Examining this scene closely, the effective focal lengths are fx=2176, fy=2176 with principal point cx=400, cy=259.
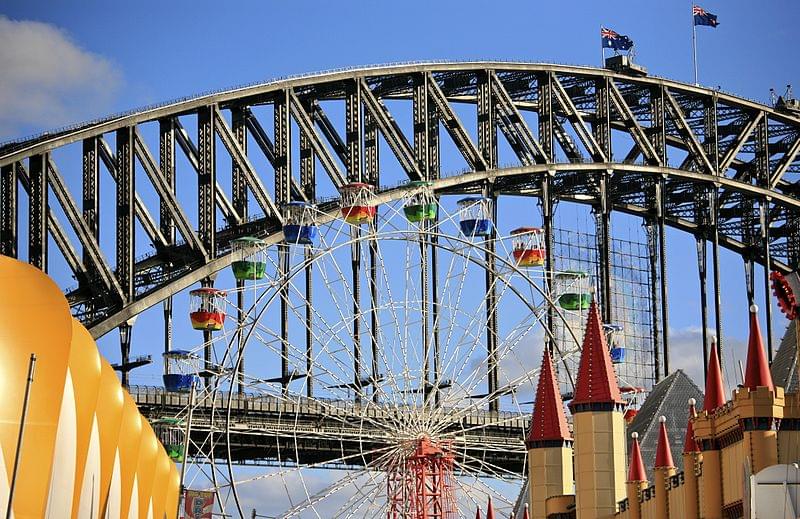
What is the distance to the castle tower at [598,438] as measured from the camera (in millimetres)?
85875

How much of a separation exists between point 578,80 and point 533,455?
61541 millimetres

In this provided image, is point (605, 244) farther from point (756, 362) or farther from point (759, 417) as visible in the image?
point (759, 417)

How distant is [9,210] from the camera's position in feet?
400

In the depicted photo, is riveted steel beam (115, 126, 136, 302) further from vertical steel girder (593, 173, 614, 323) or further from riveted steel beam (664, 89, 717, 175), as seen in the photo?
riveted steel beam (664, 89, 717, 175)

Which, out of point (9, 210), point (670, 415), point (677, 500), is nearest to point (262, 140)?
point (9, 210)

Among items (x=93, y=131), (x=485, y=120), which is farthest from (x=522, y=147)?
(x=93, y=131)

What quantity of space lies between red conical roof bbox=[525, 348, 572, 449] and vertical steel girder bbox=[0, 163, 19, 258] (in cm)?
3886

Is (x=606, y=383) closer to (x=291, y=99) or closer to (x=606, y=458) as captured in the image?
(x=606, y=458)

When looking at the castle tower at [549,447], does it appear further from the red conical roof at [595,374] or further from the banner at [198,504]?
the banner at [198,504]

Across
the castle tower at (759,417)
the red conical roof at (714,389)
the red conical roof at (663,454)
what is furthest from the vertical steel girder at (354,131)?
the castle tower at (759,417)

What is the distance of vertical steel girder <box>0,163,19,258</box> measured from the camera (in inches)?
4774

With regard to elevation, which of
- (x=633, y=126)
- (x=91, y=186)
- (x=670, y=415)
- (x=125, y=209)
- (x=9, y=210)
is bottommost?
(x=670, y=415)

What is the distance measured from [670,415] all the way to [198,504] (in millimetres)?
27550

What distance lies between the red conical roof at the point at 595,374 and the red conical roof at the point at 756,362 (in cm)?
1426
